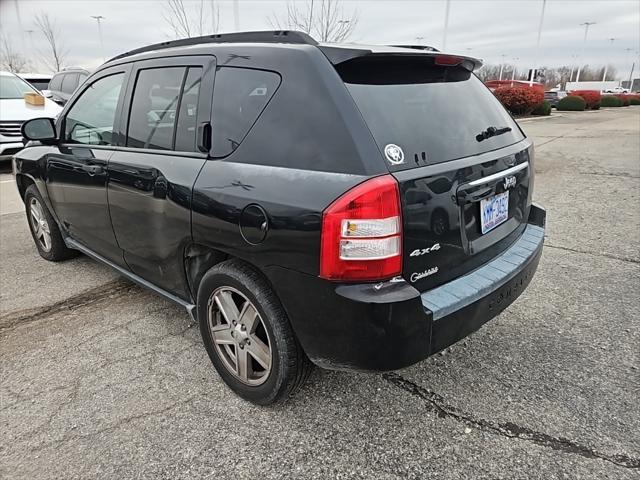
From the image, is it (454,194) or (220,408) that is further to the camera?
(220,408)

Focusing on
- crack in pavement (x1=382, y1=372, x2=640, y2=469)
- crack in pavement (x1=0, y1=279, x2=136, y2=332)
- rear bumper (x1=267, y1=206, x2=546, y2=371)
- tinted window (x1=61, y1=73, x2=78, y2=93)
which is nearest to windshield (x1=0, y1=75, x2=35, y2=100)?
tinted window (x1=61, y1=73, x2=78, y2=93)

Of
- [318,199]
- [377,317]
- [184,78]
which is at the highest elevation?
[184,78]

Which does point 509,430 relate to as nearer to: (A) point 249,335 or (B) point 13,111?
(A) point 249,335

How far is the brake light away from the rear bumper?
109 cm

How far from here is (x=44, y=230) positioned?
172 inches

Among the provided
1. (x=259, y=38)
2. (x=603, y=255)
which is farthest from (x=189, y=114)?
(x=603, y=255)

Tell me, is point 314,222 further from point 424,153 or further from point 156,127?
point 156,127

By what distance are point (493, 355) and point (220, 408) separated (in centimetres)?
162

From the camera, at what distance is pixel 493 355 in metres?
2.84

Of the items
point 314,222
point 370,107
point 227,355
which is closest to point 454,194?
point 370,107

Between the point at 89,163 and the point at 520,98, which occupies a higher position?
the point at 89,163

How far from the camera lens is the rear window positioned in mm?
2012

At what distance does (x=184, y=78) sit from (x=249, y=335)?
1.43m

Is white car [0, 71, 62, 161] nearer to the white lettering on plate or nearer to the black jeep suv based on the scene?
the black jeep suv
